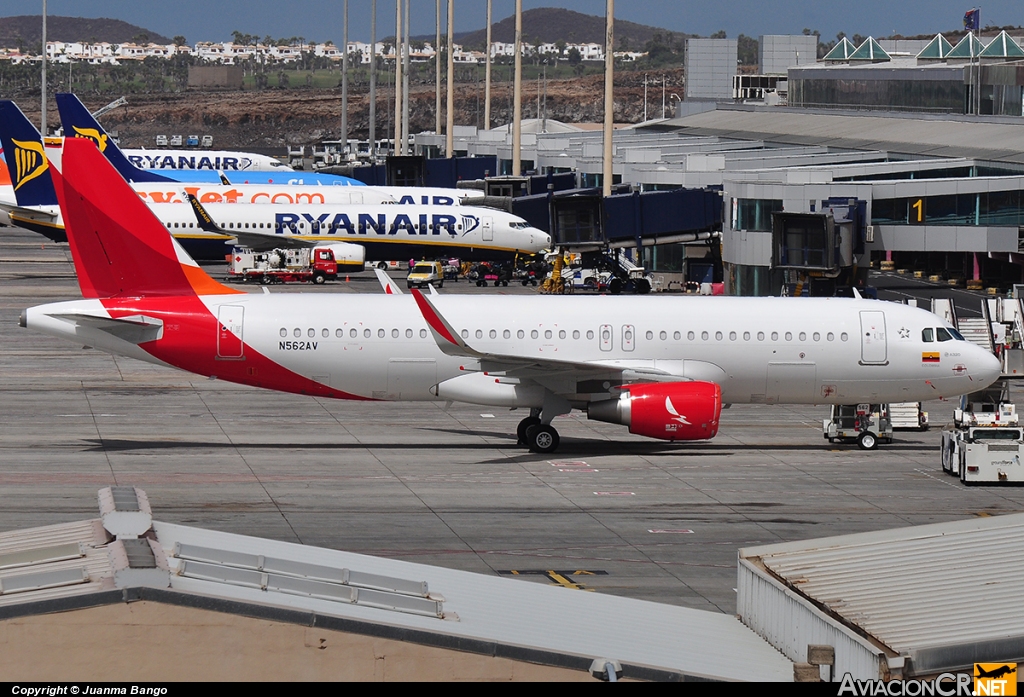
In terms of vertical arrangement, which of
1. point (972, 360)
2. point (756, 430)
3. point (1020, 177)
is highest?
point (1020, 177)

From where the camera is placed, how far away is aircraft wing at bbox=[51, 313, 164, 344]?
125ft

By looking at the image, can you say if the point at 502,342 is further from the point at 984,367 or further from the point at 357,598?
the point at 357,598

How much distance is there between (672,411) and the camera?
37.7m

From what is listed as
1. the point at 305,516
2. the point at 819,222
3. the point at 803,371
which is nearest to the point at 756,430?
the point at 803,371

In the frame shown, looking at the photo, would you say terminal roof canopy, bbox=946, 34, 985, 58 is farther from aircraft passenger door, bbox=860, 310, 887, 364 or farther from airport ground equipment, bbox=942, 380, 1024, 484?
airport ground equipment, bbox=942, 380, 1024, 484

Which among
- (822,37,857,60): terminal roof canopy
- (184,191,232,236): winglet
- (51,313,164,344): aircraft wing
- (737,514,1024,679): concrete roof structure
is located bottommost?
(737,514,1024,679): concrete roof structure

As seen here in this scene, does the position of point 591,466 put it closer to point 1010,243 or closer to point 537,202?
point 1010,243

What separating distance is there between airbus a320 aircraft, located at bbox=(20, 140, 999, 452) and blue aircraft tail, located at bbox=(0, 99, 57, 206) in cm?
5064

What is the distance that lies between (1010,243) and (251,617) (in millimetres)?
63042

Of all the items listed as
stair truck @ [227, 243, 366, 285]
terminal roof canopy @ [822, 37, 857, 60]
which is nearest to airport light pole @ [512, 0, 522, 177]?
stair truck @ [227, 243, 366, 285]

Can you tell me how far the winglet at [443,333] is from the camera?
1454 inches

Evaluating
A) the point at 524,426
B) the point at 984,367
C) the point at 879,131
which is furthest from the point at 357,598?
the point at 879,131

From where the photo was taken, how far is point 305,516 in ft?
104

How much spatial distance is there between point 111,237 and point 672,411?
1592cm
